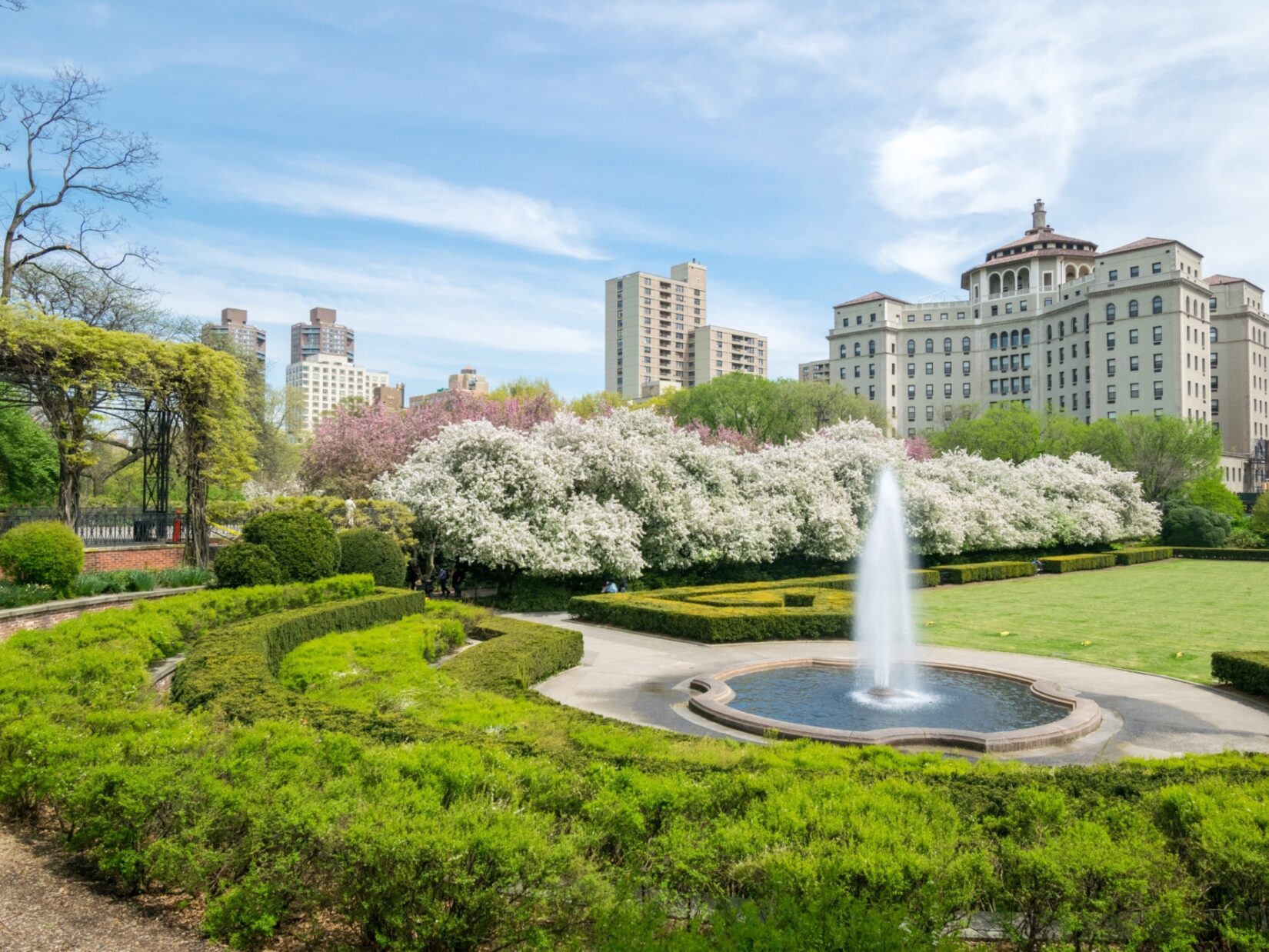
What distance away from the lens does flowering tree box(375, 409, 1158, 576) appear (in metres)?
19.5

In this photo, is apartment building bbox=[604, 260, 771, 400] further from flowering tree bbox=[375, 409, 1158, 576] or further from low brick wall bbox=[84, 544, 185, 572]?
low brick wall bbox=[84, 544, 185, 572]

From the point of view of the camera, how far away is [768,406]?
5181 cm

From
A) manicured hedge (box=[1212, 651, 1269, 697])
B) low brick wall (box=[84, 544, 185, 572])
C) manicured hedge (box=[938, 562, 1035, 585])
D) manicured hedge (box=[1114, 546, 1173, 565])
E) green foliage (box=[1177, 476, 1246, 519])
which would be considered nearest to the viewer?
manicured hedge (box=[1212, 651, 1269, 697])

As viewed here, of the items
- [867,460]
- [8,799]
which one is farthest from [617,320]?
[8,799]

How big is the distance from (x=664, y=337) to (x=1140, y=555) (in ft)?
333

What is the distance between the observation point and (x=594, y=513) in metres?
19.9

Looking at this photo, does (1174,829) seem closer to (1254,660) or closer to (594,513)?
(1254,660)

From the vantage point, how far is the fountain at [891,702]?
28.6ft

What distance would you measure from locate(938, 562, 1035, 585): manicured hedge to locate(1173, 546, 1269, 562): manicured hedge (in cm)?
1704

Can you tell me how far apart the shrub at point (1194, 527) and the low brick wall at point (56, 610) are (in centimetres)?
4927

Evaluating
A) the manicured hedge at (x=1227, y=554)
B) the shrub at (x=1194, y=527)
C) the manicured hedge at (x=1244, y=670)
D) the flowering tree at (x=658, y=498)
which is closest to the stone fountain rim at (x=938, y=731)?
the manicured hedge at (x=1244, y=670)

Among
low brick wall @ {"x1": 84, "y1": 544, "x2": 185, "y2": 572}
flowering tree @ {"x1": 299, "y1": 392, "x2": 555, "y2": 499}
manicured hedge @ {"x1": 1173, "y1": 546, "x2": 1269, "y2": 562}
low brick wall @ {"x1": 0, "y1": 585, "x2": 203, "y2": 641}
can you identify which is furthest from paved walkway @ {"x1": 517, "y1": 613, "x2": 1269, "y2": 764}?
manicured hedge @ {"x1": 1173, "y1": 546, "x2": 1269, "y2": 562}

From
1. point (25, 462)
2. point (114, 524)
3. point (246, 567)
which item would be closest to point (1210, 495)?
point (246, 567)

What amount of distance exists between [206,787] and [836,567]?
79.7 feet
